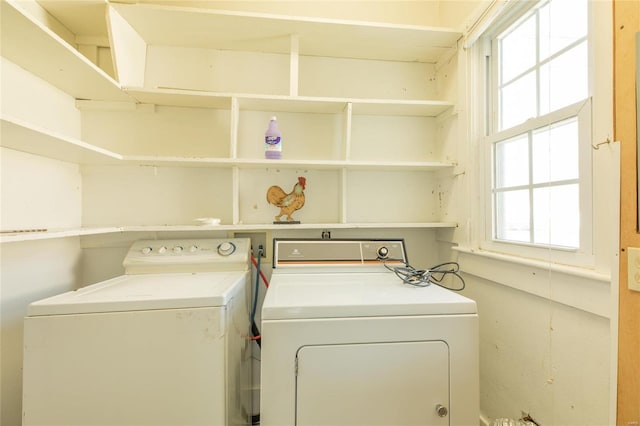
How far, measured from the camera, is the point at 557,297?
1029mm

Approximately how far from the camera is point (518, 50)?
1.37 meters

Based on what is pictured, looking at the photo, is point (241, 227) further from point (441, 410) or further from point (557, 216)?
point (557, 216)

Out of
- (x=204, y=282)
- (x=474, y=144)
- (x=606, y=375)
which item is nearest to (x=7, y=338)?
(x=204, y=282)

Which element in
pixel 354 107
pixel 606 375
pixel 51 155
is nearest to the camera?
pixel 606 375

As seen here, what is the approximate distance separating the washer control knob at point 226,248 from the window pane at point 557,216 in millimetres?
1527

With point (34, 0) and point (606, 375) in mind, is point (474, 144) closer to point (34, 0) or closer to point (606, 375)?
point (606, 375)

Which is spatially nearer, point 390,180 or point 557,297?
point 557,297

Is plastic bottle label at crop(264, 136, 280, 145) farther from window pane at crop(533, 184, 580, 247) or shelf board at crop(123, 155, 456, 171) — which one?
window pane at crop(533, 184, 580, 247)

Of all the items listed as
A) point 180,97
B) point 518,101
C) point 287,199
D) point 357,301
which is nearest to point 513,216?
point 518,101

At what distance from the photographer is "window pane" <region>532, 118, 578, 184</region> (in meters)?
1.05

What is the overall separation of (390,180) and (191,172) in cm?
133

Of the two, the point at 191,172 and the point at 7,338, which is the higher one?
the point at 191,172

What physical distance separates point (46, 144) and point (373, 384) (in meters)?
1.68

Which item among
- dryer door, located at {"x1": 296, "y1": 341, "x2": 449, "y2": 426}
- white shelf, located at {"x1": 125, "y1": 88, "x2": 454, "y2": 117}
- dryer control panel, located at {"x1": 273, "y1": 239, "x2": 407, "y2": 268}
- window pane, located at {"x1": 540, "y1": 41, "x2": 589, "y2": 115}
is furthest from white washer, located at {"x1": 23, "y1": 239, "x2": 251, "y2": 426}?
window pane, located at {"x1": 540, "y1": 41, "x2": 589, "y2": 115}
